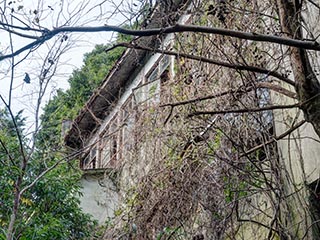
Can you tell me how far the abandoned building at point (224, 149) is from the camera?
19.5ft

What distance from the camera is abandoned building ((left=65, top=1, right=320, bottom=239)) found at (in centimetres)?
595

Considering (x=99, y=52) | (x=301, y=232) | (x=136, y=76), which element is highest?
(x=99, y=52)

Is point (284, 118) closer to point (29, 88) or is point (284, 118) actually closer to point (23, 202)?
point (29, 88)

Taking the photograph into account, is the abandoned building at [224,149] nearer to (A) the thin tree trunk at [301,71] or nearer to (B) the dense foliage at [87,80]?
(A) the thin tree trunk at [301,71]

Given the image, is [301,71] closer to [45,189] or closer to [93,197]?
[45,189]

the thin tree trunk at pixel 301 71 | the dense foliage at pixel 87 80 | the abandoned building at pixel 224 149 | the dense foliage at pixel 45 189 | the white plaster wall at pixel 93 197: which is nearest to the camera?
Answer: the thin tree trunk at pixel 301 71

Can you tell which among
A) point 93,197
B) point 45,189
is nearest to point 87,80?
point 93,197

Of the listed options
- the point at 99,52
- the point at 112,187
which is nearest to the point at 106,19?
the point at 112,187

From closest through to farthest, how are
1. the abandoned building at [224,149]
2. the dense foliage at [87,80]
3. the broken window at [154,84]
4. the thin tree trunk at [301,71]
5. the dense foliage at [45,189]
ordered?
the thin tree trunk at [301,71] < the abandoned building at [224,149] < the broken window at [154,84] < the dense foliage at [45,189] < the dense foliage at [87,80]

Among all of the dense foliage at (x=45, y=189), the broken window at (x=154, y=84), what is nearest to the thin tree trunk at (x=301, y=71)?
the broken window at (x=154, y=84)

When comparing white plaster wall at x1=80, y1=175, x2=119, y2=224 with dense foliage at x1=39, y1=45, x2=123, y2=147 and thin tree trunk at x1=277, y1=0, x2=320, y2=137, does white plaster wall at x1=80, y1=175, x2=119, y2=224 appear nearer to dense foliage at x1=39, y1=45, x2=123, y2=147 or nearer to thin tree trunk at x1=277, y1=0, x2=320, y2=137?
dense foliage at x1=39, y1=45, x2=123, y2=147

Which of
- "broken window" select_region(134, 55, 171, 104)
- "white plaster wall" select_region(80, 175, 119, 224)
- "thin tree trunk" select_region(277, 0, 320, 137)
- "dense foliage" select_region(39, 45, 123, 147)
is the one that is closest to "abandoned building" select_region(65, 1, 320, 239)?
"broken window" select_region(134, 55, 171, 104)

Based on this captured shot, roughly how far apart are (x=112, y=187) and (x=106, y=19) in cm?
400

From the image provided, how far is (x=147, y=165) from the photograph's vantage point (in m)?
7.82
